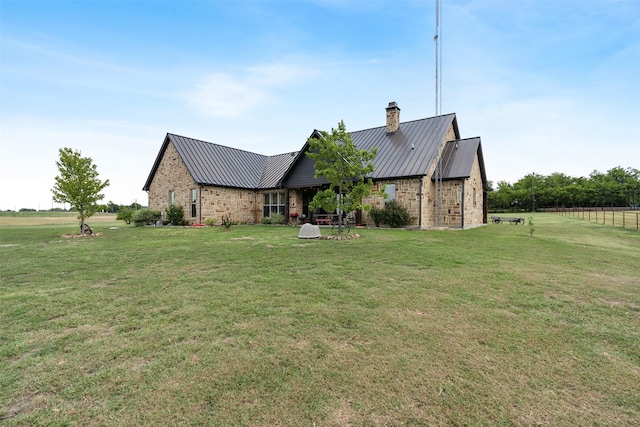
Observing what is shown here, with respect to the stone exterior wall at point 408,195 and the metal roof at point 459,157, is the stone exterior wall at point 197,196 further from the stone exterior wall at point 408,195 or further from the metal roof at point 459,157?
the metal roof at point 459,157

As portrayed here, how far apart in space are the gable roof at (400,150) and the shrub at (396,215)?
6.35 feet

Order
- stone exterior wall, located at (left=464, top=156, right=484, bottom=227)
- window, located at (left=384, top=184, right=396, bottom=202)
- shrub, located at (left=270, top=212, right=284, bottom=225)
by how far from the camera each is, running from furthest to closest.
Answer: shrub, located at (left=270, top=212, right=284, bottom=225), stone exterior wall, located at (left=464, top=156, right=484, bottom=227), window, located at (left=384, top=184, right=396, bottom=202)

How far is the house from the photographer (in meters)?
19.5

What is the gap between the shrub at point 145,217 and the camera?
23.2 metres

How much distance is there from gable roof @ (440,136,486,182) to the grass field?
13.7m

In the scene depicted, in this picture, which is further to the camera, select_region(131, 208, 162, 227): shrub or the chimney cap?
the chimney cap

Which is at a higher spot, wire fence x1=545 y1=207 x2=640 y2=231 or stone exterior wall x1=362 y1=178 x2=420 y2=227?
stone exterior wall x1=362 y1=178 x2=420 y2=227

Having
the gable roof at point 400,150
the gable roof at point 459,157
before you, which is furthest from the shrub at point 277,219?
the gable roof at point 459,157

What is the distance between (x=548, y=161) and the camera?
6825 cm

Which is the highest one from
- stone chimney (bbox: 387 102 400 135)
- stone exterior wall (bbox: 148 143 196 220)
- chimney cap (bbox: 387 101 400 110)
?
chimney cap (bbox: 387 101 400 110)

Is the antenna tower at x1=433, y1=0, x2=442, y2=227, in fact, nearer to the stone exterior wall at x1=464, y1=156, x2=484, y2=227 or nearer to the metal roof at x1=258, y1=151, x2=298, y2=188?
the stone exterior wall at x1=464, y1=156, x2=484, y2=227

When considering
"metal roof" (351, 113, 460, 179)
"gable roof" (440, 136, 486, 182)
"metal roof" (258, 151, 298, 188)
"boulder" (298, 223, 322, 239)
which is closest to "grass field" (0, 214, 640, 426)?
"boulder" (298, 223, 322, 239)

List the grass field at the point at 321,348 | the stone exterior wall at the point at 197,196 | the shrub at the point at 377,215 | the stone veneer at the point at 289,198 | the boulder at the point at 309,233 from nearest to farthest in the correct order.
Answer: the grass field at the point at 321,348
the boulder at the point at 309,233
the stone veneer at the point at 289,198
the shrub at the point at 377,215
the stone exterior wall at the point at 197,196

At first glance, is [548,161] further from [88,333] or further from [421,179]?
[88,333]
